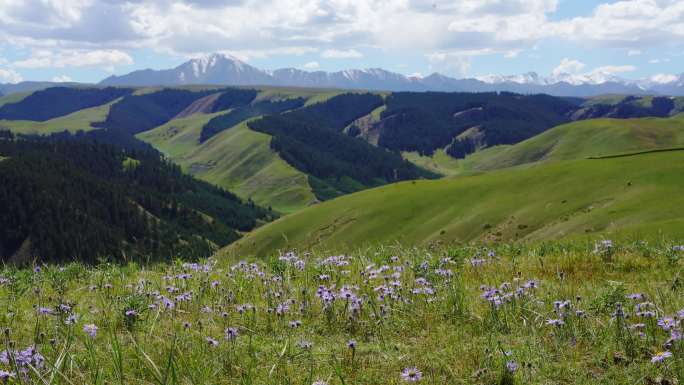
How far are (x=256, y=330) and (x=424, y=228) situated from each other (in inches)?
3199

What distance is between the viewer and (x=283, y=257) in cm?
1309

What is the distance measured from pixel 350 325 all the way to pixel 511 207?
77078 mm

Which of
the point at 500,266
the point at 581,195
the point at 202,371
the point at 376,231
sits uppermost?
the point at 202,371

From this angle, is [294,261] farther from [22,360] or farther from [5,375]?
[5,375]

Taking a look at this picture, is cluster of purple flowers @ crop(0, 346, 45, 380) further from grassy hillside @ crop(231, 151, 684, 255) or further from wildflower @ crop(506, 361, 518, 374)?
grassy hillside @ crop(231, 151, 684, 255)

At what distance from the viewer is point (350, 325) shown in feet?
28.9

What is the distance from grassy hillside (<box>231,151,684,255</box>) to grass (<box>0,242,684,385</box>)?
3599cm

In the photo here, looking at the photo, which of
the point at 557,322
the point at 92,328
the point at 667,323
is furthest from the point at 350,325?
the point at 667,323

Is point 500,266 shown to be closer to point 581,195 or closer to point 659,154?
point 581,195

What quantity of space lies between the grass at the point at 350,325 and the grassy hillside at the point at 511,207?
3599 cm

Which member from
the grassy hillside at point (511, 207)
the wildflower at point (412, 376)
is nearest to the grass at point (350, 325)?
the wildflower at point (412, 376)

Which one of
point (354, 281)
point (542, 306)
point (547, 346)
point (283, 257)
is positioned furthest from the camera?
point (283, 257)

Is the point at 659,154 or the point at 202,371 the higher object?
the point at 202,371

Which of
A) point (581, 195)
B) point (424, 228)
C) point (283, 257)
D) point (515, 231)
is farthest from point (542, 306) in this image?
point (424, 228)
